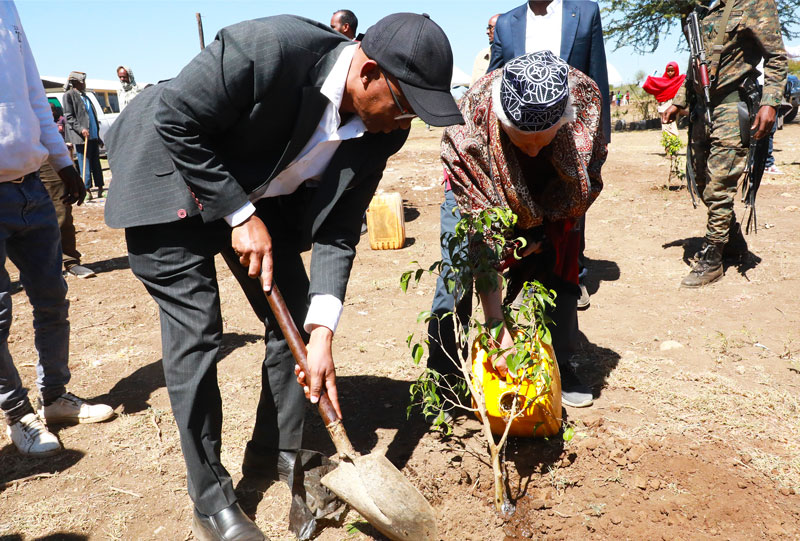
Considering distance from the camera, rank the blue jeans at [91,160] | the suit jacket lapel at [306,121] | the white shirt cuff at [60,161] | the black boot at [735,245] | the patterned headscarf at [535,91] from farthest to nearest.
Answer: the blue jeans at [91,160], the black boot at [735,245], the white shirt cuff at [60,161], the patterned headscarf at [535,91], the suit jacket lapel at [306,121]

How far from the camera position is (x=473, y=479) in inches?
92.3

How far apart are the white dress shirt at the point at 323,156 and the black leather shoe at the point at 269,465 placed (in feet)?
2.28

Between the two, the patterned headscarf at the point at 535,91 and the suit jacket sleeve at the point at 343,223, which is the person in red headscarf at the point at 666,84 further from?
the suit jacket sleeve at the point at 343,223

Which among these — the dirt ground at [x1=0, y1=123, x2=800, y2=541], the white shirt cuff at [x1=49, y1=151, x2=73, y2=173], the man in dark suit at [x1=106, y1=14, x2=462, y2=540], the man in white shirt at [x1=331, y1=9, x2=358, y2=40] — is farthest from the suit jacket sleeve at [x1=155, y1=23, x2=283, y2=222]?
the man in white shirt at [x1=331, y1=9, x2=358, y2=40]

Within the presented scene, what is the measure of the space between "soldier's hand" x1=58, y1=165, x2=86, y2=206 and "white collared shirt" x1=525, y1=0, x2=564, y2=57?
267 cm

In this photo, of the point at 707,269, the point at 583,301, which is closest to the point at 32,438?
the point at 583,301

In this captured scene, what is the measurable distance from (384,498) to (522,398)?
0.72 metres

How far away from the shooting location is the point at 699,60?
14.2ft

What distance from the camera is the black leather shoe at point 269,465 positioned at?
2404mm

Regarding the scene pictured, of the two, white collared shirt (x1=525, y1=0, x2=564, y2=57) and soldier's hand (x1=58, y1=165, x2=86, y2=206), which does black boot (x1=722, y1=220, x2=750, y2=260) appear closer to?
white collared shirt (x1=525, y1=0, x2=564, y2=57)

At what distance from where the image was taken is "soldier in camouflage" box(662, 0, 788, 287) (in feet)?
13.3

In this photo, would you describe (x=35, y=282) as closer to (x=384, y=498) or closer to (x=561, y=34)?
(x=384, y=498)

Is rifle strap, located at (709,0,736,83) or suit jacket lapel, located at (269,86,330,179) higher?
rifle strap, located at (709,0,736,83)

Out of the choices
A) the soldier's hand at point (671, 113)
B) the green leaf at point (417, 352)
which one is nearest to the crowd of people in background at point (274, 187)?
A: the green leaf at point (417, 352)
